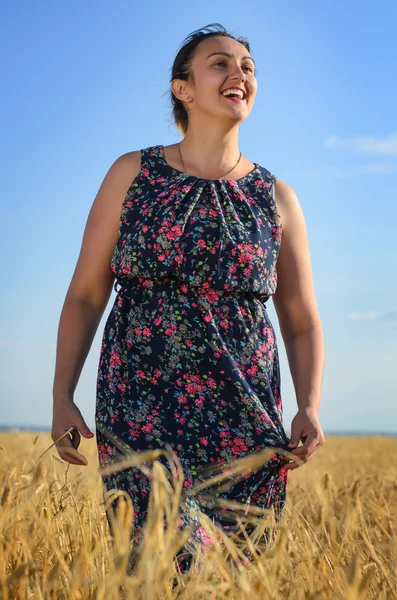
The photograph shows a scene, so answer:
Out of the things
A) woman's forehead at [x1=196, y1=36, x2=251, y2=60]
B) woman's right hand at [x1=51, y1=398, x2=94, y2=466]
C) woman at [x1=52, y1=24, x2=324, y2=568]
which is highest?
woman's forehead at [x1=196, y1=36, x2=251, y2=60]

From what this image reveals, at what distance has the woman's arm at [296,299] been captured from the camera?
9.05ft

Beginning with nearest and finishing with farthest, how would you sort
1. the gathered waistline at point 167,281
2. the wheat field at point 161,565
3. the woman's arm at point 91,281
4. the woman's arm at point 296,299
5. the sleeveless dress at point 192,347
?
the wheat field at point 161,565 < the sleeveless dress at point 192,347 < the gathered waistline at point 167,281 < the woman's arm at point 91,281 < the woman's arm at point 296,299

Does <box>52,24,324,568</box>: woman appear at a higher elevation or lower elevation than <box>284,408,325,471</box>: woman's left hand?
higher

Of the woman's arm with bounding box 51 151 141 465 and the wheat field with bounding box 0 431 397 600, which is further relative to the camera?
the woman's arm with bounding box 51 151 141 465

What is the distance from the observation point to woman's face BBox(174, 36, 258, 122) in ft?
8.98

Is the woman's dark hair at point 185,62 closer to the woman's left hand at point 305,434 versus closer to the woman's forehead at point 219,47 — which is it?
the woman's forehead at point 219,47

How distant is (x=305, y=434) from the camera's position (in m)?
2.52

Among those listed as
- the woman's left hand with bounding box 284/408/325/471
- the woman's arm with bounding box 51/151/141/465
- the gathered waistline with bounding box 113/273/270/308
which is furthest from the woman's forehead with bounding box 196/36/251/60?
the woman's left hand with bounding box 284/408/325/471

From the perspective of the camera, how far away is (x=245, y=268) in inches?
100

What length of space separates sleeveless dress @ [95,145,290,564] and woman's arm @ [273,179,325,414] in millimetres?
134

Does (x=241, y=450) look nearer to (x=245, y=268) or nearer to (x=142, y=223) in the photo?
(x=245, y=268)

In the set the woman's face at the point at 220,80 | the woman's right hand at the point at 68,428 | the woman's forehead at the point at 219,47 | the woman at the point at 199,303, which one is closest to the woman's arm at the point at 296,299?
the woman at the point at 199,303

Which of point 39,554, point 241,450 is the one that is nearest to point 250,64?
point 241,450

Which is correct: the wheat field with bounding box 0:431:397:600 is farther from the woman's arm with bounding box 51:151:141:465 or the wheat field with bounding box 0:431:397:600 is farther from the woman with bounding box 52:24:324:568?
the woman's arm with bounding box 51:151:141:465
